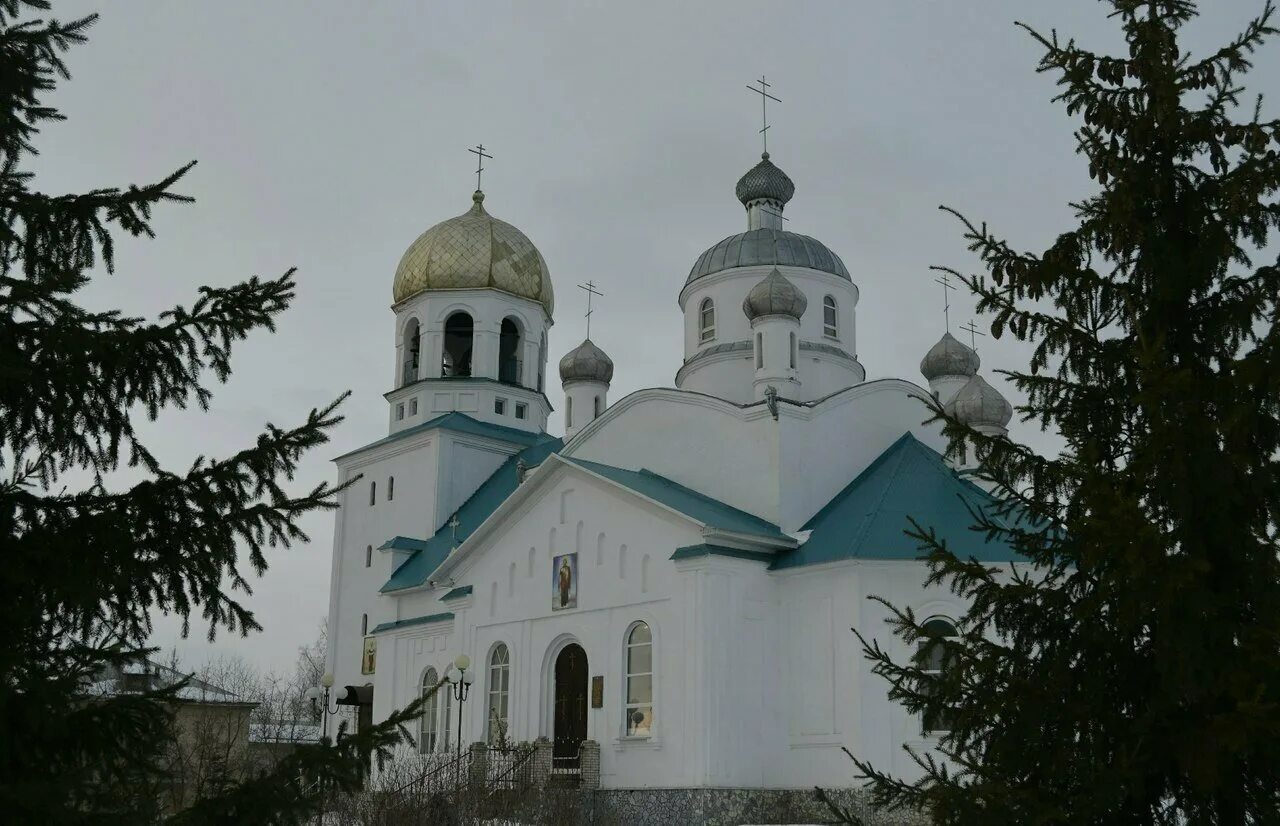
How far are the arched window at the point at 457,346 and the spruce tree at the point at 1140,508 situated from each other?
22896 mm

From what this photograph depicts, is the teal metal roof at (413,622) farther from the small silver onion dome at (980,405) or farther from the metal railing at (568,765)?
the small silver onion dome at (980,405)

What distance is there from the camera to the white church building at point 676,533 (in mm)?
17703

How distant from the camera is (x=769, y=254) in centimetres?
2409

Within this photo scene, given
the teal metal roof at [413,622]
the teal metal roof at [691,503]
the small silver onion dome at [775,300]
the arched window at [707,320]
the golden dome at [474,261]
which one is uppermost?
the golden dome at [474,261]

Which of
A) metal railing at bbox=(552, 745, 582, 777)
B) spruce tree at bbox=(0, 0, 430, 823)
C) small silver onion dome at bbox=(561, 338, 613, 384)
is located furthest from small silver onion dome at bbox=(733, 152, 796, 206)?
spruce tree at bbox=(0, 0, 430, 823)

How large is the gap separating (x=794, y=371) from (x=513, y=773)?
25.4ft

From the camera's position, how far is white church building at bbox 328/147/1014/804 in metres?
17.7

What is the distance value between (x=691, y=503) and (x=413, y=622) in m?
7.20

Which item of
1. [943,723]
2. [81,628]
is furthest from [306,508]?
[943,723]

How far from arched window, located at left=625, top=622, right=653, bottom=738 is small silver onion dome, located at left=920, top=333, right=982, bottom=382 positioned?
8628 mm

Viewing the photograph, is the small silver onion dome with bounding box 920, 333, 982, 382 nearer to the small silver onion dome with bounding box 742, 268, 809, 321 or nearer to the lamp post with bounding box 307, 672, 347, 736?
the small silver onion dome with bounding box 742, 268, 809, 321

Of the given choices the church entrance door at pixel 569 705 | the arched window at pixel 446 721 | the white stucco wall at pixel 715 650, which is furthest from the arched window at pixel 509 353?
the church entrance door at pixel 569 705

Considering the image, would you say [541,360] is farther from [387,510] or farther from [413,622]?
[413,622]

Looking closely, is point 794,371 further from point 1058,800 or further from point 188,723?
point 188,723
